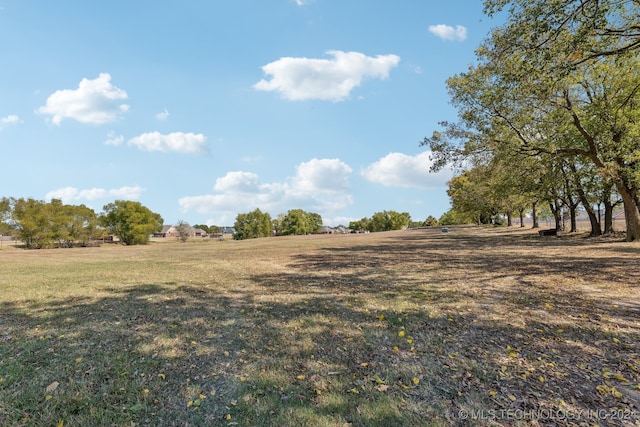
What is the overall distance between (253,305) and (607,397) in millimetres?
5695

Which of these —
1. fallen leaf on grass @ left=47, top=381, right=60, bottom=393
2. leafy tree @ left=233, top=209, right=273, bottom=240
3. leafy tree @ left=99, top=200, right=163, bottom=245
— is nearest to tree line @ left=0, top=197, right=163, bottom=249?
leafy tree @ left=99, top=200, right=163, bottom=245

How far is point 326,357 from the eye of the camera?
426 cm

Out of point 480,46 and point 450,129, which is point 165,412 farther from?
point 450,129

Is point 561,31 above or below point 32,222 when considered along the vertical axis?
above

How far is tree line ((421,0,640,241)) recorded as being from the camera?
9367 mm

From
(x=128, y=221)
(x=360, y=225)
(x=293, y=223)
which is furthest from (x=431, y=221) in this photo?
(x=128, y=221)

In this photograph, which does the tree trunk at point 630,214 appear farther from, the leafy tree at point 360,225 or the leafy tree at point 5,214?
the leafy tree at point 360,225

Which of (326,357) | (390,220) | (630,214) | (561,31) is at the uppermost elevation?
(561,31)

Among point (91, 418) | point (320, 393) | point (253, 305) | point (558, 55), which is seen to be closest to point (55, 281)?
point (253, 305)

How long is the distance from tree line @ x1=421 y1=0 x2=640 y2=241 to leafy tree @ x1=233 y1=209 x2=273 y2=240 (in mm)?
71477

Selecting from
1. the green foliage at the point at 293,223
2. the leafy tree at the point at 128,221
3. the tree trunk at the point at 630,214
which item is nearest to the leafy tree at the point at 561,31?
the tree trunk at the point at 630,214

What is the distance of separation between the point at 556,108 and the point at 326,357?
21042 mm

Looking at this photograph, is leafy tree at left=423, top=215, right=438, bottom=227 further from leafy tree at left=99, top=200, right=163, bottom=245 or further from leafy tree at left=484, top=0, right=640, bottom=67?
leafy tree at left=484, top=0, right=640, bottom=67

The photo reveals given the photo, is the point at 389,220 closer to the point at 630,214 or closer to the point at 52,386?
the point at 630,214
